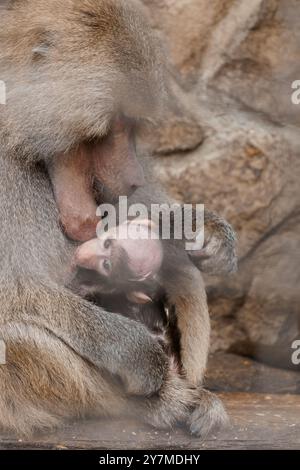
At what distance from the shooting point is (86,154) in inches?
124

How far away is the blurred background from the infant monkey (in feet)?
3.32

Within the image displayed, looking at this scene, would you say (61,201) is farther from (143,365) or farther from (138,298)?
(143,365)

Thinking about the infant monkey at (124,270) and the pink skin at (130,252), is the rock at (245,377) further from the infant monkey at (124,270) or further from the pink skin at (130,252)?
the pink skin at (130,252)

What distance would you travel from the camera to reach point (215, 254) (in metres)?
3.37

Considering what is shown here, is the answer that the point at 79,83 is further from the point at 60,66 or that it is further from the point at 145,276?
the point at 145,276

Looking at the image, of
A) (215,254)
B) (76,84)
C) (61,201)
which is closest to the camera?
(76,84)

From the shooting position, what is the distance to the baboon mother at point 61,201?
300cm

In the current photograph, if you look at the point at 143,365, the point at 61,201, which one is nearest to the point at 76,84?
the point at 61,201

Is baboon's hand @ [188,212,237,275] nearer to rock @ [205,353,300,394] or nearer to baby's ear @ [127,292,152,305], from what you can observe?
baby's ear @ [127,292,152,305]

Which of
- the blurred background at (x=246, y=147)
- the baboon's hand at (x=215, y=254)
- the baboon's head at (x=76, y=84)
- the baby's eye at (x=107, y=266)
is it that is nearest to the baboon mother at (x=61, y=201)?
the baboon's head at (x=76, y=84)

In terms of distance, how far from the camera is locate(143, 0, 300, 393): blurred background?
13.7ft

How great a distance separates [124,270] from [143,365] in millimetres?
298

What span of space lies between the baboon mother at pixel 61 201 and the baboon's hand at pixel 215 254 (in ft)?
1.16

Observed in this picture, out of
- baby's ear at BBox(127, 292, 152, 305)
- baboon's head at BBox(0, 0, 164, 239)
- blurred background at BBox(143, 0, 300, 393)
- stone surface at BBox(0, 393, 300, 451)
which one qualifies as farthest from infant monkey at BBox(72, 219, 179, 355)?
blurred background at BBox(143, 0, 300, 393)
